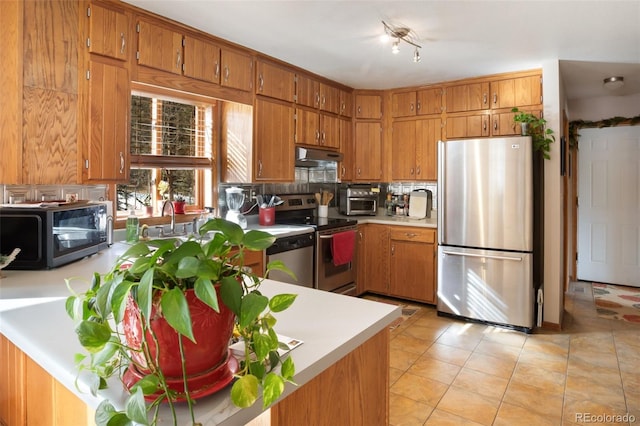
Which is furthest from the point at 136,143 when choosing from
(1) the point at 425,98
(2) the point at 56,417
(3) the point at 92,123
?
(1) the point at 425,98

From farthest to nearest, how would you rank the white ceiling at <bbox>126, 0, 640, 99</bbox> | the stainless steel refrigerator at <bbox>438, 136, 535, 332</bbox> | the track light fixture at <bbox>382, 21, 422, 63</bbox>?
1. the stainless steel refrigerator at <bbox>438, 136, 535, 332</bbox>
2. the track light fixture at <bbox>382, 21, 422, 63</bbox>
3. the white ceiling at <bbox>126, 0, 640, 99</bbox>

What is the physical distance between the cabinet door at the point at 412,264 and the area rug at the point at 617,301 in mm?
1699

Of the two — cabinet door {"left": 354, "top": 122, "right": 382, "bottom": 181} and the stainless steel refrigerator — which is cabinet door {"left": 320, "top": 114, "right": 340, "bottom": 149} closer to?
cabinet door {"left": 354, "top": 122, "right": 382, "bottom": 181}

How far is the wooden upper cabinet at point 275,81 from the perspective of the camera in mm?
3482

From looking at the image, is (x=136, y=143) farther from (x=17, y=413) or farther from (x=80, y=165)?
(x=17, y=413)

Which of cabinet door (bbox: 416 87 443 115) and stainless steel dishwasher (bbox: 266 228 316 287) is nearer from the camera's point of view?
stainless steel dishwasher (bbox: 266 228 316 287)

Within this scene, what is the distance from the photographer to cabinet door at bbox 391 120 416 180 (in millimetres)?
4512

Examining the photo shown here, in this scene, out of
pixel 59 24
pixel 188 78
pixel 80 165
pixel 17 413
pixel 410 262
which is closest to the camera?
pixel 17 413

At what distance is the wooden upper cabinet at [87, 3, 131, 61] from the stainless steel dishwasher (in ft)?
5.59

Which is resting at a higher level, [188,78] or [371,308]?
[188,78]

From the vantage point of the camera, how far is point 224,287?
26.5 inches

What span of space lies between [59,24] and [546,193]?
153 inches

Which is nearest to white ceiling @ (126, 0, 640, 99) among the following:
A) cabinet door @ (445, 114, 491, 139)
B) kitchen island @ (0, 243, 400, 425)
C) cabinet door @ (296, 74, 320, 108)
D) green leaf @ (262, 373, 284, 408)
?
cabinet door @ (296, 74, 320, 108)

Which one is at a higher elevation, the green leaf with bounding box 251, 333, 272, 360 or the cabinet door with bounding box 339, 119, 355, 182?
the cabinet door with bounding box 339, 119, 355, 182
